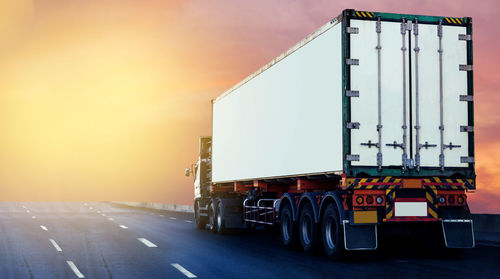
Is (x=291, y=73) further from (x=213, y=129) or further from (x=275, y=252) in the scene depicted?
(x=213, y=129)

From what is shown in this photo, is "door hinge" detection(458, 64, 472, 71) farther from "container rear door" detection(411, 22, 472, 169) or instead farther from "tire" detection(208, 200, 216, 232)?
"tire" detection(208, 200, 216, 232)

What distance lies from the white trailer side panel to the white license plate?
1.46 m

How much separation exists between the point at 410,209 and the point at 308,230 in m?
2.66

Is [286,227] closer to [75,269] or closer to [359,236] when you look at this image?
[359,236]

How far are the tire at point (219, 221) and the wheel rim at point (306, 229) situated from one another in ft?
24.1

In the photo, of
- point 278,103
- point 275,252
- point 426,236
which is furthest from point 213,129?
point 426,236

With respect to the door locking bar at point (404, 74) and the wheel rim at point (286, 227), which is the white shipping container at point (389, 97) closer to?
the door locking bar at point (404, 74)

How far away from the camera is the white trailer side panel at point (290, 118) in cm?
1437

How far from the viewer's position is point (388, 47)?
46.3ft

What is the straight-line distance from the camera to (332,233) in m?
14.5

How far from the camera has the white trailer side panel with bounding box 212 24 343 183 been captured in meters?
14.4

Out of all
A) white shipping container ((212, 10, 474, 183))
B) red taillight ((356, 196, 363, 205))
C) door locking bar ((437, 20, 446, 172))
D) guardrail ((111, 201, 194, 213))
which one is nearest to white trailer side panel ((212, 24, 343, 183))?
white shipping container ((212, 10, 474, 183))

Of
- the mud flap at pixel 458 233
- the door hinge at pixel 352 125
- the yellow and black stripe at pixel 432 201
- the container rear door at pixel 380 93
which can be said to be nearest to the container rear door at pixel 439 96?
the container rear door at pixel 380 93

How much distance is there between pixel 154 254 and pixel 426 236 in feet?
20.2
